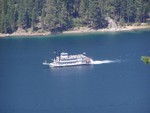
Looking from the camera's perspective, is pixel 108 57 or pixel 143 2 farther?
pixel 143 2

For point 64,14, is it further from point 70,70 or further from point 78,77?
point 78,77

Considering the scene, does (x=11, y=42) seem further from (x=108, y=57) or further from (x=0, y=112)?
(x=0, y=112)

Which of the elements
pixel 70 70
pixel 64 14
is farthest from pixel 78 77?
pixel 64 14

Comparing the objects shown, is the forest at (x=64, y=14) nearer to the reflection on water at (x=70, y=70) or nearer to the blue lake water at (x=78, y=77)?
the blue lake water at (x=78, y=77)

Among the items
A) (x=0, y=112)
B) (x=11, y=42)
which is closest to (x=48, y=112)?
(x=0, y=112)

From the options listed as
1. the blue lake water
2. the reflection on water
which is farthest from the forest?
the reflection on water

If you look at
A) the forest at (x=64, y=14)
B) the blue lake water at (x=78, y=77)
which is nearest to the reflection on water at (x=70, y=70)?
the blue lake water at (x=78, y=77)
